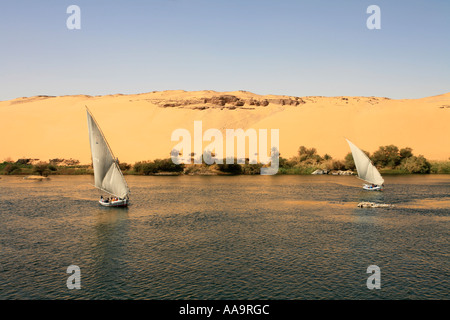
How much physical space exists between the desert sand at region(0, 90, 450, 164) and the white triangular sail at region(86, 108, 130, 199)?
168 ft

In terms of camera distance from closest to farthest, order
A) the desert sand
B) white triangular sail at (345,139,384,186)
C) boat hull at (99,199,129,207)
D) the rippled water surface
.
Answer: the rippled water surface → boat hull at (99,199,129,207) → white triangular sail at (345,139,384,186) → the desert sand

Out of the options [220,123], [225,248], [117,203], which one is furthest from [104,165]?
[220,123]

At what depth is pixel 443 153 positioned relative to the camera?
85.4m

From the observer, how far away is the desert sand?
9312 cm

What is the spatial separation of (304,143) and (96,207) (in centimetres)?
6906

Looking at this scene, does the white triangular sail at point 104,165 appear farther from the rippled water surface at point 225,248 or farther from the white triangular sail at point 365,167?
the white triangular sail at point 365,167

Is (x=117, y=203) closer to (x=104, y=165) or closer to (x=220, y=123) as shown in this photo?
(x=104, y=165)

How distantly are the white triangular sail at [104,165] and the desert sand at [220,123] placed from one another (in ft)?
168

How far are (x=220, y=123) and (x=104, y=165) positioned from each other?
7733 centimetres

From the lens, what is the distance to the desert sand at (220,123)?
306 ft

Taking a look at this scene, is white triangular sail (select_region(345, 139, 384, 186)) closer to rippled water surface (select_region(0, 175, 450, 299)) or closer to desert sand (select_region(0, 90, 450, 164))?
rippled water surface (select_region(0, 175, 450, 299))

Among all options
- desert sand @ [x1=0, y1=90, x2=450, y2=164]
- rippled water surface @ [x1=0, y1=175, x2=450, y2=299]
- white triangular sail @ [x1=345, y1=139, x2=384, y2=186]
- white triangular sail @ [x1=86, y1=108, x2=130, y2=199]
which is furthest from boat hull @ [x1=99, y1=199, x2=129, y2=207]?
desert sand @ [x1=0, y1=90, x2=450, y2=164]
